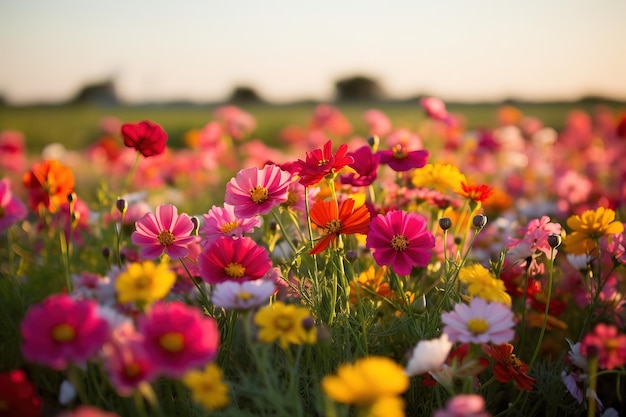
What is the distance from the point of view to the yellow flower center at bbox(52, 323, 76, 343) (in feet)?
2.37

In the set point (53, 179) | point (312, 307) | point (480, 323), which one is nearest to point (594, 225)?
point (480, 323)

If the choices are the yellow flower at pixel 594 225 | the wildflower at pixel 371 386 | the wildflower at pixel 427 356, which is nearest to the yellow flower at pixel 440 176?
the yellow flower at pixel 594 225

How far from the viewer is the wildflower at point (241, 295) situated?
89 cm

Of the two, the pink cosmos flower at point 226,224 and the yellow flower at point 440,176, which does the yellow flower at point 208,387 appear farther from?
the yellow flower at point 440,176

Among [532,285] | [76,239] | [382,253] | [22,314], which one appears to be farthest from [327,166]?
[76,239]

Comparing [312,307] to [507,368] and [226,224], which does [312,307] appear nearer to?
[226,224]

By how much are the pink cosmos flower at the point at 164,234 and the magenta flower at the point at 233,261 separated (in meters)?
0.10

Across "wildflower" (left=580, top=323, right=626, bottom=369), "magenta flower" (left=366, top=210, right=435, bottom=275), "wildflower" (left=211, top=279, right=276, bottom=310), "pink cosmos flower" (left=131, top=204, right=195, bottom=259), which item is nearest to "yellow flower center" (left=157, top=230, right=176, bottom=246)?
"pink cosmos flower" (left=131, top=204, right=195, bottom=259)

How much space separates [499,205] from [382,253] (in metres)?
1.78

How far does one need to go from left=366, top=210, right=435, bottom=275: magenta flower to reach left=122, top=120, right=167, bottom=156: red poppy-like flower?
0.58 meters

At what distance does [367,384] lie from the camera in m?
0.64

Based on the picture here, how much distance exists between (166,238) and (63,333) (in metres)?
0.43

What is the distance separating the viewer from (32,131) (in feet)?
33.8

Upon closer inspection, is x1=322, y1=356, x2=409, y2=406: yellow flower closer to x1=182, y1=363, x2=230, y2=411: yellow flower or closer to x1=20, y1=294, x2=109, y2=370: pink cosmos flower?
x1=182, y1=363, x2=230, y2=411: yellow flower
